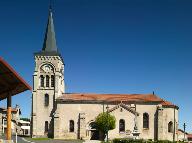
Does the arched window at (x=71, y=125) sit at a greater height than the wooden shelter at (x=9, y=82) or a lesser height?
lesser

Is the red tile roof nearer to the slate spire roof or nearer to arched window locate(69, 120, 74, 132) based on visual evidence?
arched window locate(69, 120, 74, 132)

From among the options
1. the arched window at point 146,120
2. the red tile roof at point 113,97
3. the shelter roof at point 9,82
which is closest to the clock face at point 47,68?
the red tile roof at point 113,97

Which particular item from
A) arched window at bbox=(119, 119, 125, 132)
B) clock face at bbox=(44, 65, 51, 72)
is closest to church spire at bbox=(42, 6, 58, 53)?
clock face at bbox=(44, 65, 51, 72)

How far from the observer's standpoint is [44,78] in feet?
→ 218

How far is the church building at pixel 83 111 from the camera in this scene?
209ft

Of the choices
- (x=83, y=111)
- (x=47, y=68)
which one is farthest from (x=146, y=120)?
(x=47, y=68)

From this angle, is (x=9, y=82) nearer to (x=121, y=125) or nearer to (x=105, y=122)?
(x=105, y=122)

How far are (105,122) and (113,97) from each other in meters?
7.75

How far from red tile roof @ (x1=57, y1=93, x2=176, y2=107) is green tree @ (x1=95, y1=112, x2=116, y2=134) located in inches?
194

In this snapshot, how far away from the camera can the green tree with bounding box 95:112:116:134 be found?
60.3 meters

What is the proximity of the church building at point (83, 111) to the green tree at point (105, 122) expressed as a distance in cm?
241

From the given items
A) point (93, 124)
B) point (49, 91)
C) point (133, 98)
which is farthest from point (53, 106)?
point (133, 98)

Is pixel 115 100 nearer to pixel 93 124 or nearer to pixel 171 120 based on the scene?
pixel 93 124

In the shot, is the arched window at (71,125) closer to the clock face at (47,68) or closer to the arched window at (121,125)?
the arched window at (121,125)
